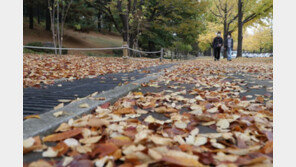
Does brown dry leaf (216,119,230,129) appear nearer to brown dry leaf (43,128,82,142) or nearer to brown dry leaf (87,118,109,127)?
brown dry leaf (87,118,109,127)

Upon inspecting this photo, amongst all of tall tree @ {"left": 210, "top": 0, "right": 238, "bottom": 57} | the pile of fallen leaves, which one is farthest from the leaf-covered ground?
tall tree @ {"left": 210, "top": 0, "right": 238, "bottom": 57}

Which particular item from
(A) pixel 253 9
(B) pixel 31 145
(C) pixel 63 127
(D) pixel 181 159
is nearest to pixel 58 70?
(C) pixel 63 127

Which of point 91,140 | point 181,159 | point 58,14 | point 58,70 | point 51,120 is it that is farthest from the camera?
point 58,14

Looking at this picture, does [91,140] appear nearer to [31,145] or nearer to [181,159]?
[31,145]

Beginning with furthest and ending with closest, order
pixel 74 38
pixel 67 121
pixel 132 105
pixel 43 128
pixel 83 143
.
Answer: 1. pixel 74 38
2. pixel 132 105
3. pixel 67 121
4. pixel 43 128
5. pixel 83 143

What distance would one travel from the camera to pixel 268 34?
38.5 metres

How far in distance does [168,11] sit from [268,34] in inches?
1115

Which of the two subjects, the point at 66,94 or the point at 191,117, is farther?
the point at 66,94

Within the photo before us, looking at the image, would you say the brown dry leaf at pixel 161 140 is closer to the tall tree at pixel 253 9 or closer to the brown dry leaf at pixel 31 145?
the brown dry leaf at pixel 31 145

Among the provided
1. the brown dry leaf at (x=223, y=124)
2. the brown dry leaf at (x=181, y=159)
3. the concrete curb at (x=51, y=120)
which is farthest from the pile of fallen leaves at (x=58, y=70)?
the brown dry leaf at (x=181, y=159)

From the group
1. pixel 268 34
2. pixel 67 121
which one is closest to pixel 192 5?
pixel 67 121

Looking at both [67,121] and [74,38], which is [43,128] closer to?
[67,121]

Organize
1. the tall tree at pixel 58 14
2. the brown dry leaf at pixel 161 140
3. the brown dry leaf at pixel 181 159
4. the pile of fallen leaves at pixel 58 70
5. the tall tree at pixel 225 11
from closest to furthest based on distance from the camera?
the brown dry leaf at pixel 181 159
the brown dry leaf at pixel 161 140
the pile of fallen leaves at pixel 58 70
the tall tree at pixel 58 14
the tall tree at pixel 225 11

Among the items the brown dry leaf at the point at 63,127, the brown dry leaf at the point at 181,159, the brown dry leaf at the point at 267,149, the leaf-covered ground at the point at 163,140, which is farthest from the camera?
the brown dry leaf at the point at 63,127
